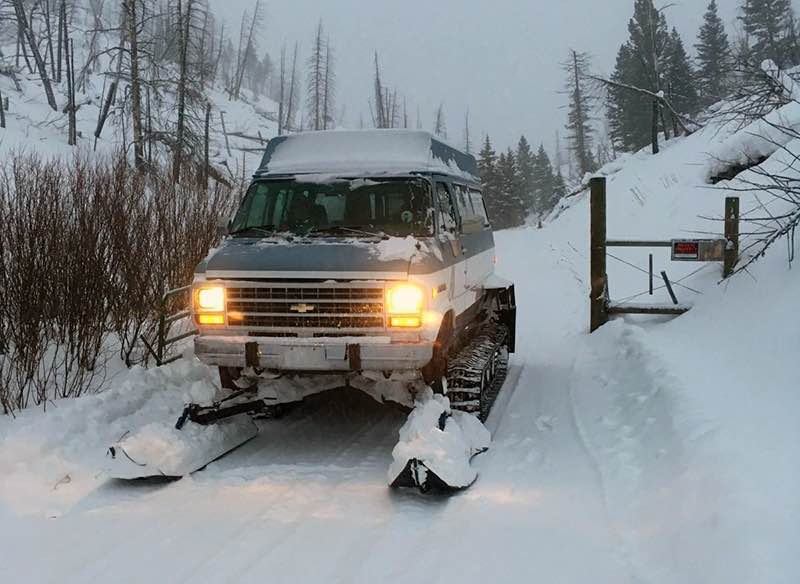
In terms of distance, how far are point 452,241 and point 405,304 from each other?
1498mm

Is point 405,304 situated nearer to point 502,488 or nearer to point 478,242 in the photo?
point 502,488

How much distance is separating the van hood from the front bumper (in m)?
0.54

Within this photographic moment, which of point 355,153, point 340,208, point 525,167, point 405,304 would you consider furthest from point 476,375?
point 525,167

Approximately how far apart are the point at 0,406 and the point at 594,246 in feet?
25.3

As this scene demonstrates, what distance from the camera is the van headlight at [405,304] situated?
555 cm

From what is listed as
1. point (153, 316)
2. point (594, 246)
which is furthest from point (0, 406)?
point (594, 246)

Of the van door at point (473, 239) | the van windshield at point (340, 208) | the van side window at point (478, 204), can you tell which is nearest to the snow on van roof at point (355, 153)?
the van windshield at point (340, 208)

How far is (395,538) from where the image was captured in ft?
14.3

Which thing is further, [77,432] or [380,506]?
[77,432]

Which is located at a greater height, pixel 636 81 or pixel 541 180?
pixel 636 81

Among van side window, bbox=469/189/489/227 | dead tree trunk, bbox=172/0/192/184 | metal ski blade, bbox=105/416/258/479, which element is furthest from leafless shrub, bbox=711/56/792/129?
dead tree trunk, bbox=172/0/192/184

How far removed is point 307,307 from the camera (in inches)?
223

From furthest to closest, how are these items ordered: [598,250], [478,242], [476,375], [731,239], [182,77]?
[182,77]
[598,250]
[731,239]
[478,242]
[476,375]

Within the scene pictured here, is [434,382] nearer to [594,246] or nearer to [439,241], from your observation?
[439,241]
